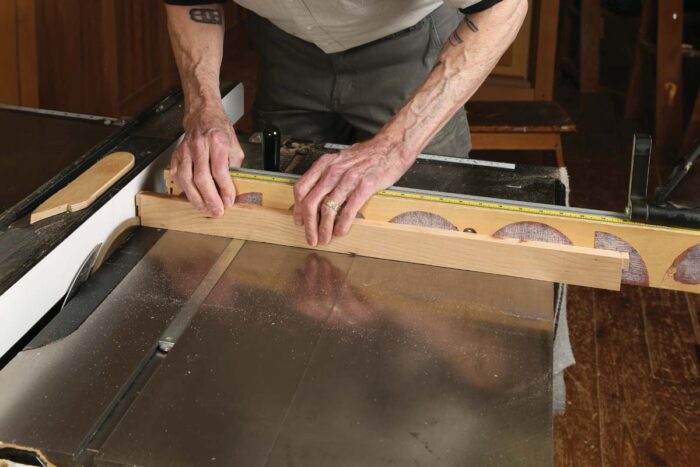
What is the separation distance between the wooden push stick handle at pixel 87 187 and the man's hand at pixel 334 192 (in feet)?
0.98

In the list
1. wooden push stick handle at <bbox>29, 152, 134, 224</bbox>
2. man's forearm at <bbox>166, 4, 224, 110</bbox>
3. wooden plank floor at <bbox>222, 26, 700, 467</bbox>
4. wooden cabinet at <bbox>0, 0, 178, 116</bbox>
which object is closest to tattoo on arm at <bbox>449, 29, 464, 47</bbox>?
man's forearm at <bbox>166, 4, 224, 110</bbox>

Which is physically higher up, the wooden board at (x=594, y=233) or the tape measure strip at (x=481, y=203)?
the tape measure strip at (x=481, y=203)

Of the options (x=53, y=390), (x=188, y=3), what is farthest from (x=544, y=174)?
(x=53, y=390)

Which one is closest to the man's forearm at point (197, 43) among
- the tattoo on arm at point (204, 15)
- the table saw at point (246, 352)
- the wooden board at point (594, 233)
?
the tattoo on arm at point (204, 15)

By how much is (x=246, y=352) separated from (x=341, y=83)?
95 cm

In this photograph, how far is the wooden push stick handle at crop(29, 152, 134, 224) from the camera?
53.1 inches

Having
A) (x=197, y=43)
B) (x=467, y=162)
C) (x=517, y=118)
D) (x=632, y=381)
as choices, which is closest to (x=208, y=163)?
(x=197, y=43)

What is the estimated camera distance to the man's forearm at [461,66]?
1.53 m

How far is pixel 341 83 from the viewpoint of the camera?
6.51ft

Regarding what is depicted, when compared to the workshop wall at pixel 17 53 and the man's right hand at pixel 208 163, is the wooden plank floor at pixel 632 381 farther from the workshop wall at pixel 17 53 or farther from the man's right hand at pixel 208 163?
the workshop wall at pixel 17 53

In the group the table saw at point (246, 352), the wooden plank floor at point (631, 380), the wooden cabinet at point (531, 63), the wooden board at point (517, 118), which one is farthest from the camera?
the wooden cabinet at point (531, 63)

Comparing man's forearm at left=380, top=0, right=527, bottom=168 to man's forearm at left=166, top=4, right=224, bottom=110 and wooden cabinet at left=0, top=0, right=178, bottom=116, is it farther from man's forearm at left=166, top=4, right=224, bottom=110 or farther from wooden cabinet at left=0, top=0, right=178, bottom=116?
wooden cabinet at left=0, top=0, right=178, bottom=116

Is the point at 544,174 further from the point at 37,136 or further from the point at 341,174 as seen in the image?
the point at 37,136

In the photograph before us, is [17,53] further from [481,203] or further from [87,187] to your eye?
[481,203]
